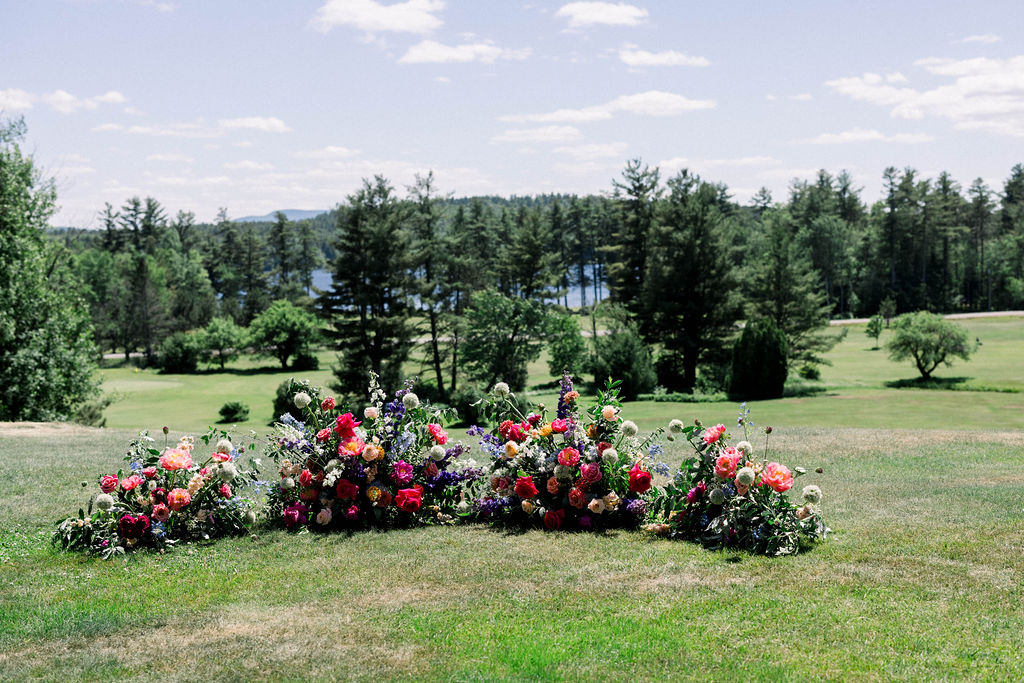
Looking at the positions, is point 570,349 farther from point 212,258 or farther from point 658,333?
point 212,258

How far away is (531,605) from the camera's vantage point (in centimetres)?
605

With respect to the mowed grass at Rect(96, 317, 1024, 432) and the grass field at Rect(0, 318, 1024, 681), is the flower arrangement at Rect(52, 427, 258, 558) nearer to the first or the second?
the grass field at Rect(0, 318, 1024, 681)

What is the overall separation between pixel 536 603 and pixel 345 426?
3363 mm

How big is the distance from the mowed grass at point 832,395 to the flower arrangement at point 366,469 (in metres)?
15.4

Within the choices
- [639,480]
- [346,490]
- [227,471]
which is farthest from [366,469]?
[639,480]

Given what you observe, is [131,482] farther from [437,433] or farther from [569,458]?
[569,458]

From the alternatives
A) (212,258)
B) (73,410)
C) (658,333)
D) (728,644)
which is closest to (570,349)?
(658,333)

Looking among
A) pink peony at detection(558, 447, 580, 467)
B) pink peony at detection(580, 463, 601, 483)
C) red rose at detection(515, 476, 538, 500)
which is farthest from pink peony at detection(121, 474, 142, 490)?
pink peony at detection(580, 463, 601, 483)

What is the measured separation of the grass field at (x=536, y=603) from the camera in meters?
5.00

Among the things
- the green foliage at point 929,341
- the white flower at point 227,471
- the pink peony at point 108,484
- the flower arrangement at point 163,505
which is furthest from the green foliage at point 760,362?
the pink peony at point 108,484

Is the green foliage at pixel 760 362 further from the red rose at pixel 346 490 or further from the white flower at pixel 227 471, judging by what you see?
the white flower at pixel 227 471

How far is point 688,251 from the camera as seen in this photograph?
149ft

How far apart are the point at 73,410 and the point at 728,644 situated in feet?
85.3

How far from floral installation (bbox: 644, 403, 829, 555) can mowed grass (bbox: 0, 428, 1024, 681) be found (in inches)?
9.9
